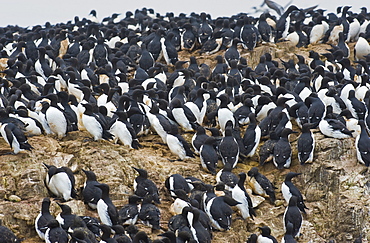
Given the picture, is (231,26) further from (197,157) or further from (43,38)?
(197,157)

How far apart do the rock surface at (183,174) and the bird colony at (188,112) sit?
0.51ft

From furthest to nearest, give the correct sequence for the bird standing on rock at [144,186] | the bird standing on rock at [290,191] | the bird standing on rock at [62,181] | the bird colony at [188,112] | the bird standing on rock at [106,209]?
1. the bird standing on rock at [290,191]
2. the bird standing on rock at [144,186]
3. the bird standing on rock at [62,181]
4. the bird colony at [188,112]
5. the bird standing on rock at [106,209]

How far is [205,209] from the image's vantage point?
10.9m

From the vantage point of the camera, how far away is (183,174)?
12.1 m

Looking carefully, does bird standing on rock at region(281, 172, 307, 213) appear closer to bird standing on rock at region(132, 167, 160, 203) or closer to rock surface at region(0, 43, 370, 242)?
rock surface at region(0, 43, 370, 242)

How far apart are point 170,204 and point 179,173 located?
82 centimetres

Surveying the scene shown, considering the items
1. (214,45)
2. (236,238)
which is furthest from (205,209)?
(214,45)

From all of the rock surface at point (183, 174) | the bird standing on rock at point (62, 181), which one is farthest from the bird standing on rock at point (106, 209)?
the bird standing on rock at point (62, 181)

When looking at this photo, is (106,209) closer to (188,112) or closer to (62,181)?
(62,181)

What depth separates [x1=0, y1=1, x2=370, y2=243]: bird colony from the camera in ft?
34.7

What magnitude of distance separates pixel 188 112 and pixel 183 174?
1.63m

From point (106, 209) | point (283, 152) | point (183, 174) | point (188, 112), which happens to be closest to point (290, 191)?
point (283, 152)

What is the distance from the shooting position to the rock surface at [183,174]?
35.9 ft

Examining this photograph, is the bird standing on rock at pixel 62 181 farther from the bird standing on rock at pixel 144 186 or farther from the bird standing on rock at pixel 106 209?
the bird standing on rock at pixel 144 186
